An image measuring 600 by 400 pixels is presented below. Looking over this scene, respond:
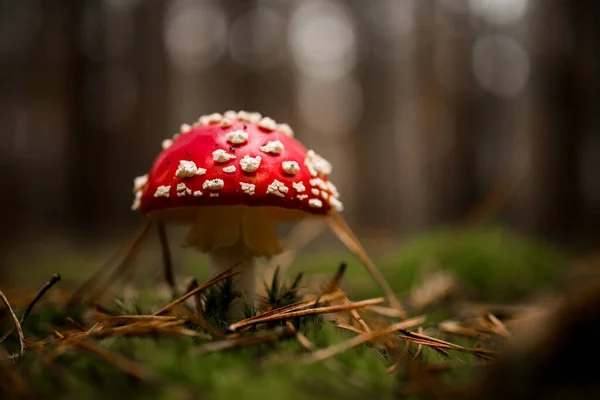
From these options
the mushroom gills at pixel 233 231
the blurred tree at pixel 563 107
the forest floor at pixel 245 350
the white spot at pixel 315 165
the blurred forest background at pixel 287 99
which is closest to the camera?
the forest floor at pixel 245 350

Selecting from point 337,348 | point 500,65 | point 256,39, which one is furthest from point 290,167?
point 256,39

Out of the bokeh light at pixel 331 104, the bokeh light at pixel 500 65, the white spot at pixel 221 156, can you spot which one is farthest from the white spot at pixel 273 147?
the bokeh light at pixel 331 104

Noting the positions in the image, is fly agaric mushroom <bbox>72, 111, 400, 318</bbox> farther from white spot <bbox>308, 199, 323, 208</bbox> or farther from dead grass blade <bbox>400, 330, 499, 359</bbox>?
dead grass blade <bbox>400, 330, 499, 359</bbox>

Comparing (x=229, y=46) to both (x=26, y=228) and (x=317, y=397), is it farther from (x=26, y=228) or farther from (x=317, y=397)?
(x=317, y=397)

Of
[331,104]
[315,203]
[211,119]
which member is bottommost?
[315,203]

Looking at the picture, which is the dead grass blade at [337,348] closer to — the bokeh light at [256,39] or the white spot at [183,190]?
the white spot at [183,190]

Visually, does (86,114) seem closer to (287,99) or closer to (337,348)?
(287,99)

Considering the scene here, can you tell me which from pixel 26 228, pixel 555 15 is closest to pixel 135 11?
pixel 26 228
